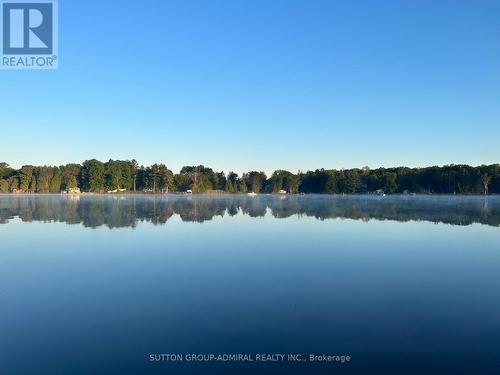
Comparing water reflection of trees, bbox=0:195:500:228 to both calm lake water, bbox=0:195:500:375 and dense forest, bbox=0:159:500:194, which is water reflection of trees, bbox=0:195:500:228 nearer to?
calm lake water, bbox=0:195:500:375

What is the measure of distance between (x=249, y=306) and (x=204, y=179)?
11456cm

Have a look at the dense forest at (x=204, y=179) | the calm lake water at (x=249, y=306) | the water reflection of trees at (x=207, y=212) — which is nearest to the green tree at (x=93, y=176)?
the dense forest at (x=204, y=179)

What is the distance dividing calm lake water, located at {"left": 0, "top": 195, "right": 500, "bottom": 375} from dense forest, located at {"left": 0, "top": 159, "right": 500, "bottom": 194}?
10191 cm

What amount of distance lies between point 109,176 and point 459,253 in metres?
114

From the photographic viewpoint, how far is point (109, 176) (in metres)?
115

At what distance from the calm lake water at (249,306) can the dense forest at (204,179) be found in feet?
334

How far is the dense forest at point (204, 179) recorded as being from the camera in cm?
10400

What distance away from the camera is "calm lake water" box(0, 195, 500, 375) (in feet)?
17.3

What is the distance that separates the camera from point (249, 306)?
23.9ft

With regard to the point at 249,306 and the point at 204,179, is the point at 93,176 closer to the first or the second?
the point at 204,179

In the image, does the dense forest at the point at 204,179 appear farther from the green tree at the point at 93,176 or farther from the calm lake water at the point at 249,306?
the calm lake water at the point at 249,306

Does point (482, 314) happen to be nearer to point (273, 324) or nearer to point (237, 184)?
point (273, 324)

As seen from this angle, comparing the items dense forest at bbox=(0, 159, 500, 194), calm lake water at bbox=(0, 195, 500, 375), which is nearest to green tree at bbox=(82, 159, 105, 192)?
dense forest at bbox=(0, 159, 500, 194)

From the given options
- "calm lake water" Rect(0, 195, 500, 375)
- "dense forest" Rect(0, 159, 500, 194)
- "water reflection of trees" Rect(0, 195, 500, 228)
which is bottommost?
"calm lake water" Rect(0, 195, 500, 375)
